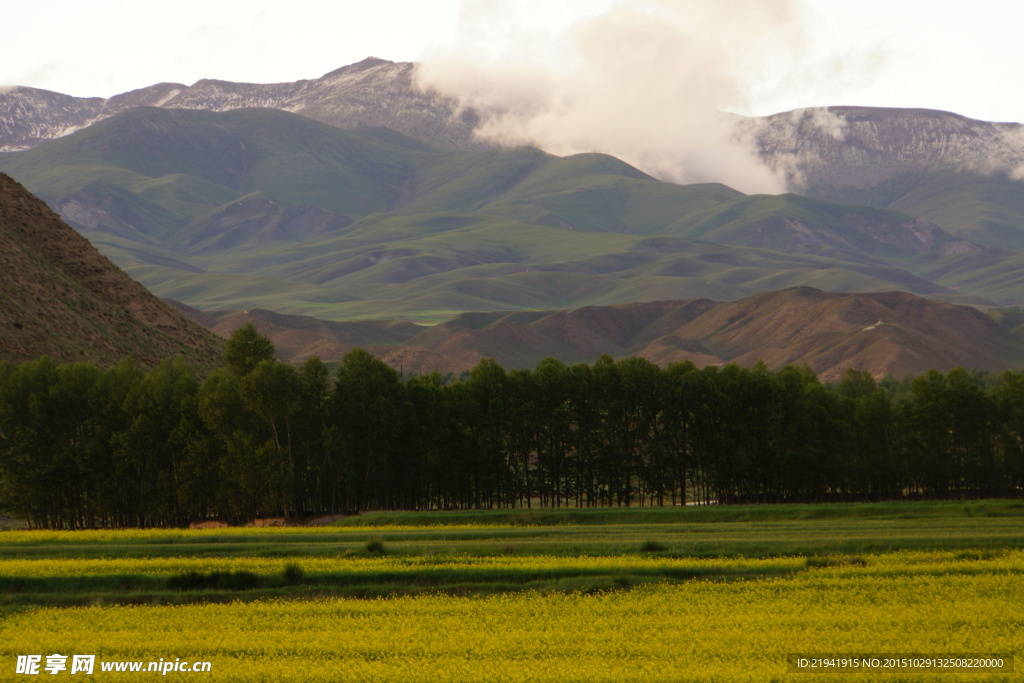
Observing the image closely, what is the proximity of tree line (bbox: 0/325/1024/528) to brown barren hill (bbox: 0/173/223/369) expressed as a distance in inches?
1367

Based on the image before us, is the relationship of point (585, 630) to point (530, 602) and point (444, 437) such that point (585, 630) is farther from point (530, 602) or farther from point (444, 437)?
point (444, 437)

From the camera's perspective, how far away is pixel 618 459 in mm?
98625

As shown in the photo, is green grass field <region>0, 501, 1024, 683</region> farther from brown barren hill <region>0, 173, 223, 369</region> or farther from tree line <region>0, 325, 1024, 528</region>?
brown barren hill <region>0, 173, 223, 369</region>

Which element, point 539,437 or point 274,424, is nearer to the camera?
point 274,424

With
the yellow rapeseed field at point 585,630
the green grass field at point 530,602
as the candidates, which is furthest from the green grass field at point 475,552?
the yellow rapeseed field at point 585,630

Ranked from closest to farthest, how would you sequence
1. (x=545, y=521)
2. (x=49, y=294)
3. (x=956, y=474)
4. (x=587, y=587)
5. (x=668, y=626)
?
(x=668, y=626) → (x=587, y=587) → (x=545, y=521) → (x=956, y=474) → (x=49, y=294)

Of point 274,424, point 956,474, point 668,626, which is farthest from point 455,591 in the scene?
point 956,474

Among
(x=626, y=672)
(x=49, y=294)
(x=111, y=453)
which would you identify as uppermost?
(x=49, y=294)

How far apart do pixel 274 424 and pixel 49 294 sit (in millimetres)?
64804

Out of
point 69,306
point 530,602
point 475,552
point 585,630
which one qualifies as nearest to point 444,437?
point 475,552

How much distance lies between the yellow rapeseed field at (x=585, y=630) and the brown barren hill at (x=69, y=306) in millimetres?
90725

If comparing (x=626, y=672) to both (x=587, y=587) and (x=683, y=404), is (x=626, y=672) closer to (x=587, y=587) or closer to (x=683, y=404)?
(x=587, y=587)

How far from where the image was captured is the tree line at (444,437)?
85375 mm

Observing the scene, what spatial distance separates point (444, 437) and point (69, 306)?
68.5 meters
